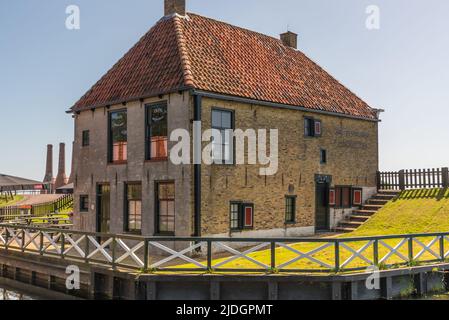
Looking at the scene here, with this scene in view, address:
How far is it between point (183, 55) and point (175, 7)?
140 inches

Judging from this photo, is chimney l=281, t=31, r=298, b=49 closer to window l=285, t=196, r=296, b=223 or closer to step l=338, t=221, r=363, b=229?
window l=285, t=196, r=296, b=223

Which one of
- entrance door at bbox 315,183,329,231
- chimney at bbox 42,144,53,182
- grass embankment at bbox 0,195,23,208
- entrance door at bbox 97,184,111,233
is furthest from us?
chimney at bbox 42,144,53,182

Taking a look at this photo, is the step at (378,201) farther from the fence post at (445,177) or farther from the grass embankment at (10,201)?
the grass embankment at (10,201)

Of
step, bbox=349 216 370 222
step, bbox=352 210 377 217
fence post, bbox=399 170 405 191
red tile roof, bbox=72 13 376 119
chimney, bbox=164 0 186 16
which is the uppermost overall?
chimney, bbox=164 0 186 16

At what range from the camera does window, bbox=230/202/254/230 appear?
62.5 ft

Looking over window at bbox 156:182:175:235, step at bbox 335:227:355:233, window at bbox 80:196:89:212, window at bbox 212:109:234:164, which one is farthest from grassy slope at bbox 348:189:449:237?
window at bbox 80:196:89:212

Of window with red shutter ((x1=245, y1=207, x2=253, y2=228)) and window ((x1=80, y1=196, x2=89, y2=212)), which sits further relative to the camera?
window ((x1=80, y1=196, x2=89, y2=212))

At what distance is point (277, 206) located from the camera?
20734 millimetres

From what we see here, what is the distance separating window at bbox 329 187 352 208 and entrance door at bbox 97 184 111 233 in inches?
386

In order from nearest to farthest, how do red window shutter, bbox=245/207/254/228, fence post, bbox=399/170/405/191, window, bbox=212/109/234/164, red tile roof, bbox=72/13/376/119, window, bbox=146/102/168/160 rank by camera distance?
window, bbox=212/109/234/164 → window, bbox=146/102/168/160 → red tile roof, bbox=72/13/376/119 → red window shutter, bbox=245/207/254/228 → fence post, bbox=399/170/405/191

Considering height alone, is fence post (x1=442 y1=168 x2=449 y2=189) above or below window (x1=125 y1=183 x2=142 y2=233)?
above

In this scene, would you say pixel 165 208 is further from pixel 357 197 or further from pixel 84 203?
pixel 357 197

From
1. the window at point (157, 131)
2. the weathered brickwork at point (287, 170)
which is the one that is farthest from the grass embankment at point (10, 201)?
the weathered brickwork at point (287, 170)

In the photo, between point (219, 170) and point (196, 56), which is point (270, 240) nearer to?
point (219, 170)
